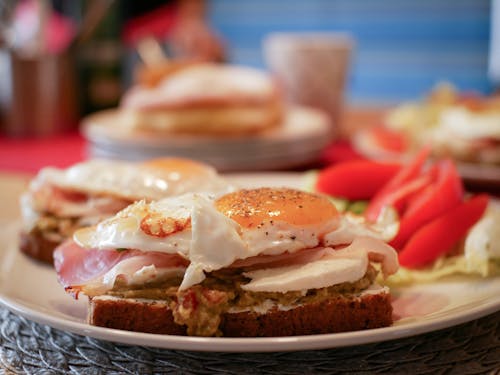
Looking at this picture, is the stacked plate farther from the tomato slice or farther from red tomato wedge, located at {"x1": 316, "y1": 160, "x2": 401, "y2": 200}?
the tomato slice

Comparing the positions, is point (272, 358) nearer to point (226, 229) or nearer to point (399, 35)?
point (226, 229)

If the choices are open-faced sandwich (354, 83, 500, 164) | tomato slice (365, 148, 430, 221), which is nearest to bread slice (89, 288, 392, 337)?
tomato slice (365, 148, 430, 221)

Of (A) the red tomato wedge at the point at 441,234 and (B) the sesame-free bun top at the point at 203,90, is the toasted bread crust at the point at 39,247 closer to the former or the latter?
(A) the red tomato wedge at the point at 441,234

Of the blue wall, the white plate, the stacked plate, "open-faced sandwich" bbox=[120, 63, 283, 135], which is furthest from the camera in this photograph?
the blue wall

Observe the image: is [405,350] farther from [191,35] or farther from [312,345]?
[191,35]

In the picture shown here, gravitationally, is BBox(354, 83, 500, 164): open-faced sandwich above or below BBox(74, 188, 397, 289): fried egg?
below

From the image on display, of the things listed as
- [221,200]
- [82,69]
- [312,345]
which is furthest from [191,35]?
[312,345]
